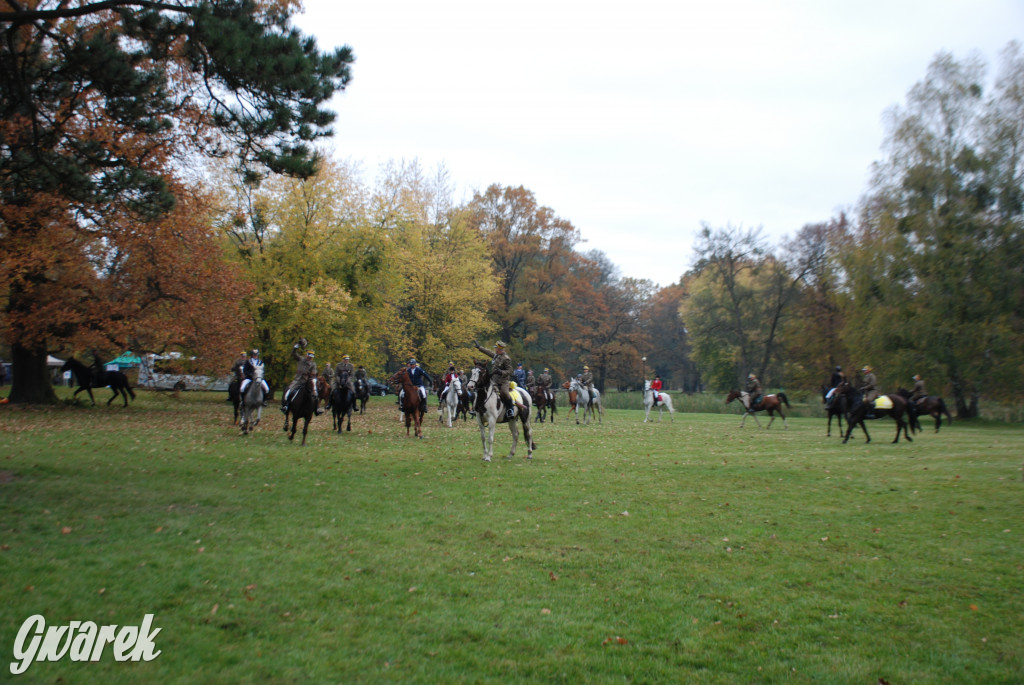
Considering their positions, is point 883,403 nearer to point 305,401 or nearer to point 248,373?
point 305,401

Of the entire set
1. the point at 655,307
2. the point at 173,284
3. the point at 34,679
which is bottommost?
the point at 34,679

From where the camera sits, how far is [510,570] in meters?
6.84

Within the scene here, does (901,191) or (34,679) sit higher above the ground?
(901,191)

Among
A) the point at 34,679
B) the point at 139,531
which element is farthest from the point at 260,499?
the point at 34,679

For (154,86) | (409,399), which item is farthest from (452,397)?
(154,86)

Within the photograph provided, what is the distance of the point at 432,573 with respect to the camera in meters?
6.64

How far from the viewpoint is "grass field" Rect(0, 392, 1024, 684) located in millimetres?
4773

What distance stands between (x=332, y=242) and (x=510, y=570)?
31.6m

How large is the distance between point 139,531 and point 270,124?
6.12m

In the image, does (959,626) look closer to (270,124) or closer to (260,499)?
(260,499)

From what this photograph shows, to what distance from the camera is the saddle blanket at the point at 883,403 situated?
2109 cm

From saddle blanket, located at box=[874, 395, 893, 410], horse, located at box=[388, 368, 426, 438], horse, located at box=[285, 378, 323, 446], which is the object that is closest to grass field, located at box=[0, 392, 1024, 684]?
horse, located at box=[285, 378, 323, 446]

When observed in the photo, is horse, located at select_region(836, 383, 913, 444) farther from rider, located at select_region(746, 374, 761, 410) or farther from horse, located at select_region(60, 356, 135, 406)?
horse, located at select_region(60, 356, 135, 406)

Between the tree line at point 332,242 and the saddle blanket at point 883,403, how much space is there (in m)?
16.6
